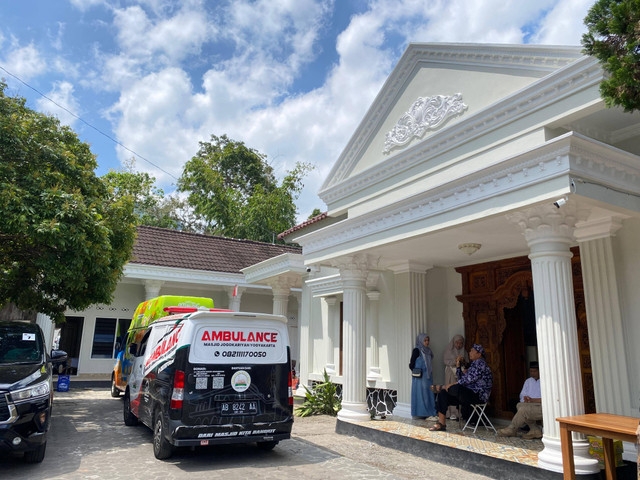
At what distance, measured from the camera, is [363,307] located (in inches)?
385

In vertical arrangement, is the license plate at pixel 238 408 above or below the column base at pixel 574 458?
above

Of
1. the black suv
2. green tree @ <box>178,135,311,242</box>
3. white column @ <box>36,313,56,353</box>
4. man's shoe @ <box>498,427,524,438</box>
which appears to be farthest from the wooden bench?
green tree @ <box>178,135,311,242</box>

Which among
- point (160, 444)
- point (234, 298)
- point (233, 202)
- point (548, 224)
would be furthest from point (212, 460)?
point (233, 202)

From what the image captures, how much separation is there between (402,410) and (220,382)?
4.95 metres

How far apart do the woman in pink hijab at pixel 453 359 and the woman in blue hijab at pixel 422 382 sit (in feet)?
1.12

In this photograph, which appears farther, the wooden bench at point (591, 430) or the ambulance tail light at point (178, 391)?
the ambulance tail light at point (178, 391)

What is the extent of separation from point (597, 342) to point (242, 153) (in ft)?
104

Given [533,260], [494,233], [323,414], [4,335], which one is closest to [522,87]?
[494,233]

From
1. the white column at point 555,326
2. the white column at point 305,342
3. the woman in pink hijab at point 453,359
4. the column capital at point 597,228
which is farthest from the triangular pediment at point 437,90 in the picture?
the white column at point 305,342

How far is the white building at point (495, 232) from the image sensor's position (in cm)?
588

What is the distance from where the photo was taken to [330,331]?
13.3m

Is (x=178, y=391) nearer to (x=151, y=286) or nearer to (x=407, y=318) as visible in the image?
(x=407, y=318)

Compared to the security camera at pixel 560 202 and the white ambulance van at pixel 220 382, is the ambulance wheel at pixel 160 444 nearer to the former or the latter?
the white ambulance van at pixel 220 382

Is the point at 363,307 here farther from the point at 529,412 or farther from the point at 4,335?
the point at 4,335
